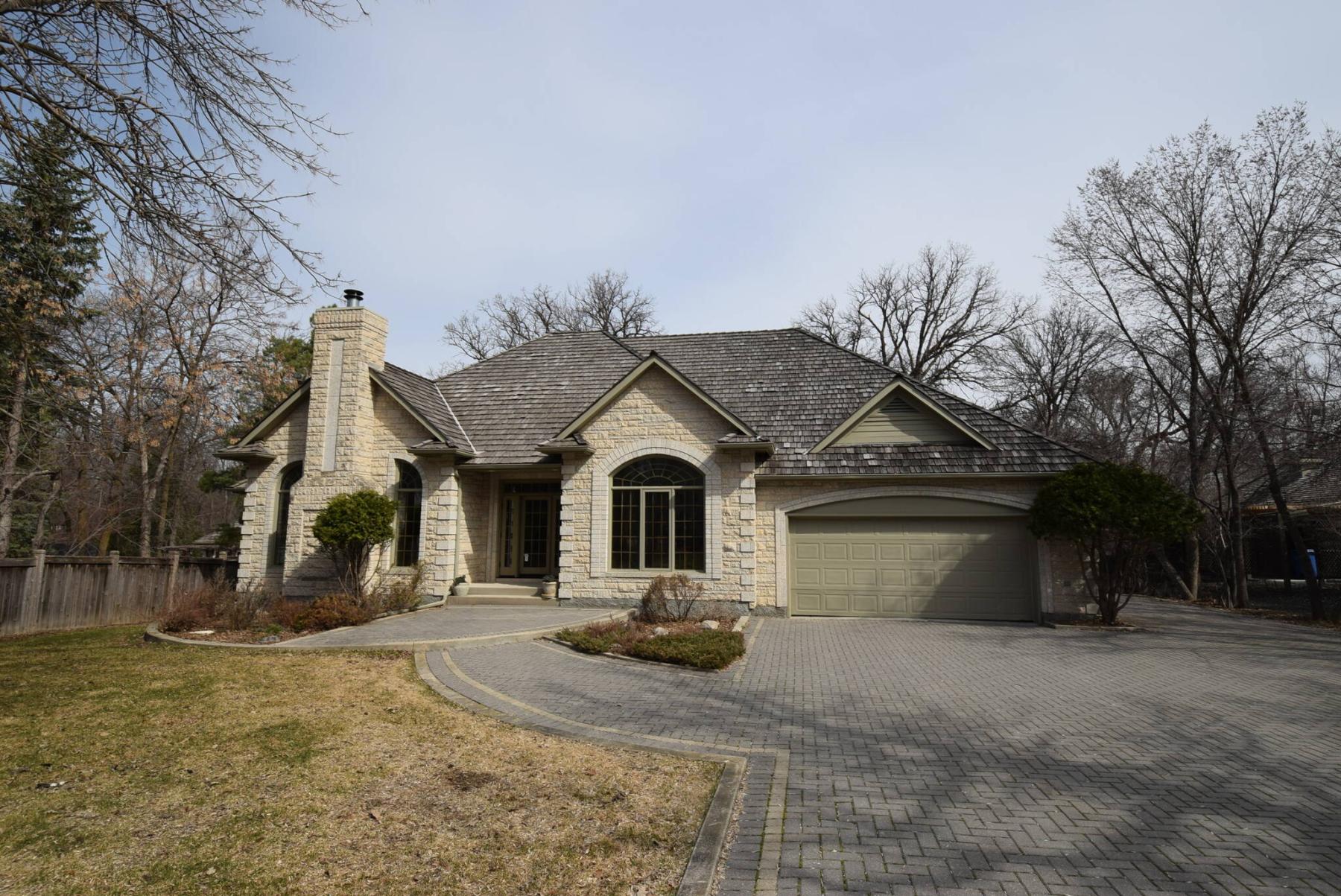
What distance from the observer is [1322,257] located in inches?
651

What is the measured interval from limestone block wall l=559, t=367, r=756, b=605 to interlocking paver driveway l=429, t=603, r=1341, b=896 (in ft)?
10.5

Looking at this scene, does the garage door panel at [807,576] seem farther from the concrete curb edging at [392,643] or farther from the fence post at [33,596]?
the fence post at [33,596]

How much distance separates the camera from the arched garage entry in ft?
50.8

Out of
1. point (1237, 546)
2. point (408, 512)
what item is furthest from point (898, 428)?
point (1237, 546)

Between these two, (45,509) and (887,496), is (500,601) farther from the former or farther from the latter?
(45,509)

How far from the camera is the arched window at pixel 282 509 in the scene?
17.0 m

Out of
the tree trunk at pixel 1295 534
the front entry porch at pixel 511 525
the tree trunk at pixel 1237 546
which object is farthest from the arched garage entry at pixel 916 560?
the tree trunk at pixel 1237 546

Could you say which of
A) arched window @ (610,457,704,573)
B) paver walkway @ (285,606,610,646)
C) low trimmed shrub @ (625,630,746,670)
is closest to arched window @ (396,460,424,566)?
paver walkway @ (285,606,610,646)

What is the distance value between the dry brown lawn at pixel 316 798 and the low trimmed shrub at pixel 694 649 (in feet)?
11.0

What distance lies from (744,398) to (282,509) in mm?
11963

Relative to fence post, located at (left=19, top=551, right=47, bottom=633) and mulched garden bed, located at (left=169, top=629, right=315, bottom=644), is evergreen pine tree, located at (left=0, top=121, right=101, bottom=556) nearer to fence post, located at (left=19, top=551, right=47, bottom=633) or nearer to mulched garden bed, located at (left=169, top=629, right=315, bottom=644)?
mulched garden bed, located at (left=169, top=629, right=315, bottom=644)

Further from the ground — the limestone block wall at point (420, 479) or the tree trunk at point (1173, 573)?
the limestone block wall at point (420, 479)

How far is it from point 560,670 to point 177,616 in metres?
7.60

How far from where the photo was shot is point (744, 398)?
18.5 m
